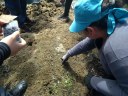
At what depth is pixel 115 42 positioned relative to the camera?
2381 mm

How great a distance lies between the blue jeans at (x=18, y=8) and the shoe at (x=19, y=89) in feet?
4.63

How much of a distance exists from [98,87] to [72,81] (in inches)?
21.1

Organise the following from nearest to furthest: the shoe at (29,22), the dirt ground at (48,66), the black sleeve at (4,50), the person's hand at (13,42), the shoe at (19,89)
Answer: the black sleeve at (4,50) < the person's hand at (13,42) < the shoe at (19,89) < the dirt ground at (48,66) < the shoe at (29,22)

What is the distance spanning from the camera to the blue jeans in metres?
4.18

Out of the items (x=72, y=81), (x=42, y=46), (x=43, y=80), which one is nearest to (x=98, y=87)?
(x=72, y=81)

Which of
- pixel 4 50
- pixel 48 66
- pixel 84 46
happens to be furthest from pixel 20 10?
pixel 4 50

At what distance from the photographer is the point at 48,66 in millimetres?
3443

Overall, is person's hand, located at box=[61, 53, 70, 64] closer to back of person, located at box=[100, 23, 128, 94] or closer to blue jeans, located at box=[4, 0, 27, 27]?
back of person, located at box=[100, 23, 128, 94]

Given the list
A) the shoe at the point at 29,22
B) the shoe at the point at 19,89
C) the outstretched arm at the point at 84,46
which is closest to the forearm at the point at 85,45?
the outstretched arm at the point at 84,46

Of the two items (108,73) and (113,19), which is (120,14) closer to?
(113,19)

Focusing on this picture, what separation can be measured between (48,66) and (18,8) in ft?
4.07

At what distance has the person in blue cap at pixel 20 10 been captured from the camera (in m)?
4.18

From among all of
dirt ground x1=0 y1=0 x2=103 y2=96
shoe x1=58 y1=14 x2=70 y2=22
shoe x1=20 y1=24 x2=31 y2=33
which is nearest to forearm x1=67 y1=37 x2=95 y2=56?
dirt ground x1=0 y1=0 x2=103 y2=96

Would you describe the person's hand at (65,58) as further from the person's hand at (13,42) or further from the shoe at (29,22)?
the shoe at (29,22)
